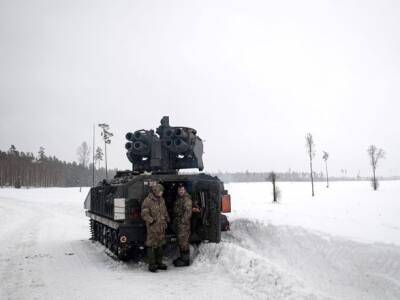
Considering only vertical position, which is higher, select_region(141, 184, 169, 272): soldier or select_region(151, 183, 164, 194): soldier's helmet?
select_region(151, 183, 164, 194): soldier's helmet

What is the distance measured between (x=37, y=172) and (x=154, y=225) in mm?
94460

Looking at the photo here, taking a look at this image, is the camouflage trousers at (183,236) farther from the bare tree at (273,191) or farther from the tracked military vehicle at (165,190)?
the bare tree at (273,191)

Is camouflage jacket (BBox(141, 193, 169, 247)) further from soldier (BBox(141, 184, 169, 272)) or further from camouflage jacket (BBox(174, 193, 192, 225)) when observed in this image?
camouflage jacket (BBox(174, 193, 192, 225))

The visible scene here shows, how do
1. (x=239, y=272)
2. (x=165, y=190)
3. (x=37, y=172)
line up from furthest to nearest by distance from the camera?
(x=37, y=172), (x=165, y=190), (x=239, y=272)

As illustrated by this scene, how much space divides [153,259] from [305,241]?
357 cm

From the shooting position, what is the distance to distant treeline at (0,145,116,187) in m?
87.5

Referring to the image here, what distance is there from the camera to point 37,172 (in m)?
93.3

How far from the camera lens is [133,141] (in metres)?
10.2

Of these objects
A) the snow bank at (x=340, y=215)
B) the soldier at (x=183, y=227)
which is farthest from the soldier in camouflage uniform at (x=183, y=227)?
the snow bank at (x=340, y=215)

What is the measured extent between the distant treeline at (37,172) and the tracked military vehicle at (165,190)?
75833mm

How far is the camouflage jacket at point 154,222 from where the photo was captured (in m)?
7.40

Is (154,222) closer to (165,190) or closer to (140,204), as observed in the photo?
(140,204)

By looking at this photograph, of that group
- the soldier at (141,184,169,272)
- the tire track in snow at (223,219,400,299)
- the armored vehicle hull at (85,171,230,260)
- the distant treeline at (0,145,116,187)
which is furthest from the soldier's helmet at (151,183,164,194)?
the distant treeline at (0,145,116,187)

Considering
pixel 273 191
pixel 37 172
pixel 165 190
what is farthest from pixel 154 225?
pixel 37 172
